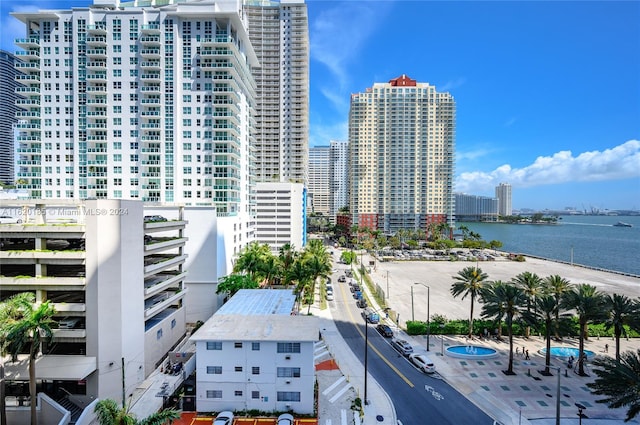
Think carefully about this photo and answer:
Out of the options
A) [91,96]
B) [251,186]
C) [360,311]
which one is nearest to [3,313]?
[360,311]

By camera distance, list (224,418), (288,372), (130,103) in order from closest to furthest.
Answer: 1. (224,418)
2. (288,372)
3. (130,103)

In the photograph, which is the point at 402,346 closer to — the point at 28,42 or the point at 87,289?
the point at 87,289

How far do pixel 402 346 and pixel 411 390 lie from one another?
8464 mm

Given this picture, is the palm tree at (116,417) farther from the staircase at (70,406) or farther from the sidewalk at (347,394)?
the staircase at (70,406)

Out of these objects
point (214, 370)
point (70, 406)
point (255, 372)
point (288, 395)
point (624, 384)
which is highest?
point (624, 384)

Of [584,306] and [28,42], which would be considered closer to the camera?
[584,306]

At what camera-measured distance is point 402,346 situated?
38406 mm

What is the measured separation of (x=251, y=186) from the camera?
74875mm

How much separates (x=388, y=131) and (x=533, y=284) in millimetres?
124360

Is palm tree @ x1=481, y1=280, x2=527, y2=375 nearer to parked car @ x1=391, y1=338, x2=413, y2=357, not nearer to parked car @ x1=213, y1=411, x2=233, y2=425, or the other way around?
parked car @ x1=391, y1=338, x2=413, y2=357

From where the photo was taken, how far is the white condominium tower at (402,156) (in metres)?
152

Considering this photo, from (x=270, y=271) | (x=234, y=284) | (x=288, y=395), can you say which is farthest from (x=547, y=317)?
(x=234, y=284)

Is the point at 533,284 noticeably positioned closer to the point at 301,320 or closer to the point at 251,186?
the point at 301,320

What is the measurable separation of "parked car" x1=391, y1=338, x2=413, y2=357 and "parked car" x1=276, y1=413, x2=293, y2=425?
16.9 metres
